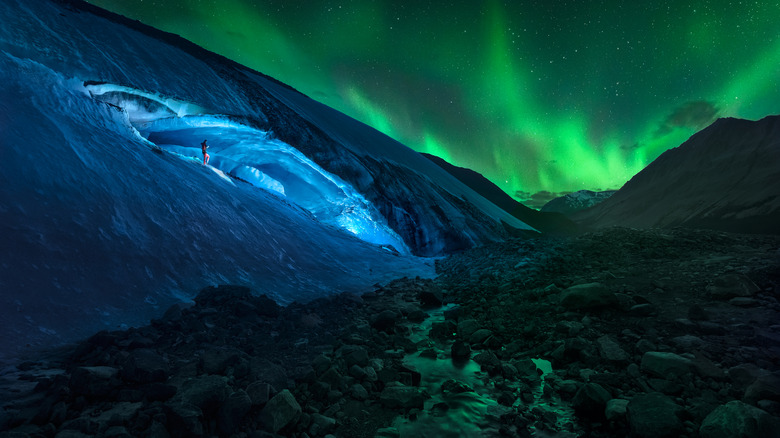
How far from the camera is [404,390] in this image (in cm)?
347

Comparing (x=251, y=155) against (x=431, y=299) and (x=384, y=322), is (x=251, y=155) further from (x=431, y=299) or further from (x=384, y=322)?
(x=384, y=322)

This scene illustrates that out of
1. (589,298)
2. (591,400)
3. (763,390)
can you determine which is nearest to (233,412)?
(591,400)

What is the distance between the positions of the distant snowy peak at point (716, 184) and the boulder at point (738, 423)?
174ft

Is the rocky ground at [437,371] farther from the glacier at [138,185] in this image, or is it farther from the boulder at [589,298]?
the glacier at [138,185]

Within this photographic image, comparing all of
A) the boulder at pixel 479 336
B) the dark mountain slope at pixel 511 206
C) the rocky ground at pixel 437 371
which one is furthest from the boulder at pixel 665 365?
the dark mountain slope at pixel 511 206

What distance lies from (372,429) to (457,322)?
11.9 ft

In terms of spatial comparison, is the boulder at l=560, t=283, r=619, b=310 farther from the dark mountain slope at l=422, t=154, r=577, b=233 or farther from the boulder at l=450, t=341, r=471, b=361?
the dark mountain slope at l=422, t=154, r=577, b=233

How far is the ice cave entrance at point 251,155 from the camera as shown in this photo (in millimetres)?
15820

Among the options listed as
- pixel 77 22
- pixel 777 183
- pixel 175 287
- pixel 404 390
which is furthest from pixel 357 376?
pixel 777 183

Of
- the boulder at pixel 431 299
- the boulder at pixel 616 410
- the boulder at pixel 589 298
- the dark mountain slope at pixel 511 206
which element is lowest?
the boulder at pixel 616 410

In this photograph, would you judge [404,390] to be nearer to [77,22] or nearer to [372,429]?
[372,429]

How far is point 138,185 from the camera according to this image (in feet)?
27.4

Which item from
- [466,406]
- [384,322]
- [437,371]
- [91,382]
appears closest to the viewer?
[91,382]

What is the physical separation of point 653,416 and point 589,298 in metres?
3.08
